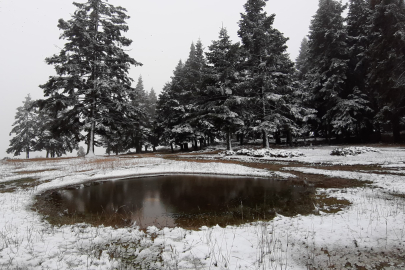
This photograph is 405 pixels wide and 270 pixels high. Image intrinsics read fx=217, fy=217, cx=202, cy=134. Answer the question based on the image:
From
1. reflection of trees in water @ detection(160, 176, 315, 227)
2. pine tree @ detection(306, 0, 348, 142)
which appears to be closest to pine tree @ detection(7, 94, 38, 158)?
reflection of trees in water @ detection(160, 176, 315, 227)

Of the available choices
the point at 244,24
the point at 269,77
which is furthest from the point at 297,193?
the point at 244,24

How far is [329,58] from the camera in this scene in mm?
29047

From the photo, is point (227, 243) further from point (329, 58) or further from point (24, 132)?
point (24, 132)

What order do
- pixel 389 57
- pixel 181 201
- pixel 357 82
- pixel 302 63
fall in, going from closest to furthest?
1. pixel 181 201
2. pixel 389 57
3. pixel 357 82
4. pixel 302 63

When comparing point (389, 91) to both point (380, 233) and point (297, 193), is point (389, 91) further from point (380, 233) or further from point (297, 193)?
point (380, 233)

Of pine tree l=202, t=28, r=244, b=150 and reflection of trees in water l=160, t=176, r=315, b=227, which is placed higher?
pine tree l=202, t=28, r=244, b=150

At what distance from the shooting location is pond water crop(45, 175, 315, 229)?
686 cm

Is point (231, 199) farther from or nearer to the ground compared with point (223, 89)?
nearer to the ground

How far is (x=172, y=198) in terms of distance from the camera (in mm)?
9461

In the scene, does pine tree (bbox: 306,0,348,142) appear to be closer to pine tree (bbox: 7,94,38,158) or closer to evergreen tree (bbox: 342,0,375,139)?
evergreen tree (bbox: 342,0,375,139)

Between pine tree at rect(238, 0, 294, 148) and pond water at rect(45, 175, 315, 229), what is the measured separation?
1532cm

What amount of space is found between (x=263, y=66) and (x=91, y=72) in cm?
2130

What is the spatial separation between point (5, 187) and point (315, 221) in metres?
14.2

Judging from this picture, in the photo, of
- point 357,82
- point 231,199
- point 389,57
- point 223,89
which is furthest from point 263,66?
point 231,199
